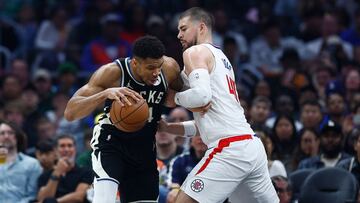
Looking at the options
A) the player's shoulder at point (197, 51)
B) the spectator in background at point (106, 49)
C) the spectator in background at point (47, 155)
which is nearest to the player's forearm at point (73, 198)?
the spectator in background at point (47, 155)

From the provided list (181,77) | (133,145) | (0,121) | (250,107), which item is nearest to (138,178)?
(133,145)

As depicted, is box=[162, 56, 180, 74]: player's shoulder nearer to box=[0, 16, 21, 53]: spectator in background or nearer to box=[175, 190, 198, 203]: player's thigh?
box=[175, 190, 198, 203]: player's thigh

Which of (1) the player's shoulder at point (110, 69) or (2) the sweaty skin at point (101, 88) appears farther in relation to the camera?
(1) the player's shoulder at point (110, 69)

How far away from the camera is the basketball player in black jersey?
29.2 feet

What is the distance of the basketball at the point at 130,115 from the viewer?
882cm

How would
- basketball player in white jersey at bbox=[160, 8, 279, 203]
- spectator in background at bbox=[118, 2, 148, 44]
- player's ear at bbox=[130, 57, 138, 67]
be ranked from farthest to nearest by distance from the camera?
spectator in background at bbox=[118, 2, 148, 44] → player's ear at bbox=[130, 57, 138, 67] → basketball player in white jersey at bbox=[160, 8, 279, 203]

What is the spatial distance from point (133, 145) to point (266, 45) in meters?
9.06

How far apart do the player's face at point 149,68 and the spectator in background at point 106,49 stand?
8696 millimetres

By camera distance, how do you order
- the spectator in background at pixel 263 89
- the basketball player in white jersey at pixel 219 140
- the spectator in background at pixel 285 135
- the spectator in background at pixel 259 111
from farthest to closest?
the spectator in background at pixel 263 89 → the spectator in background at pixel 259 111 → the spectator in background at pixel 285 135 → the basketball player in white jersey at pixel 219 140

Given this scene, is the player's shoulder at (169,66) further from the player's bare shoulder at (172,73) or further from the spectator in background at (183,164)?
the spectator in background at (183,164)

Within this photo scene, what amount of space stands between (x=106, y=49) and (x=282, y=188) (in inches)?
286

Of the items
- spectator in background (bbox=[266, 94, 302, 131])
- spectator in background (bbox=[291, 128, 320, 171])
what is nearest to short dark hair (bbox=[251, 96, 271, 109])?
spectator in background (bbox=[266, 94, 302, 131])

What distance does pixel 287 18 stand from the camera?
1888 cm

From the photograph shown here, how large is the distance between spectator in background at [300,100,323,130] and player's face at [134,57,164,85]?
547 centimetres
